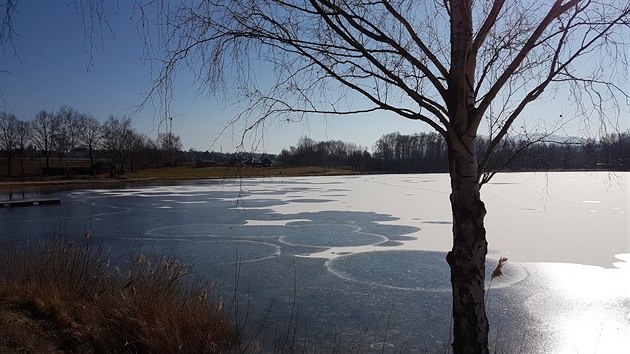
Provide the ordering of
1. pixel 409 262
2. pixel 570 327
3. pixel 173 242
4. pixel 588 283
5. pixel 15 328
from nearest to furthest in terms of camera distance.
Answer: pixel 15 328 → pixel 570 327 → pixel 588 283 → pixel 409 262 → pixel 173 242

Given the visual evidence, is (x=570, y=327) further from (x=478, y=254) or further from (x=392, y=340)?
(x=478, y=254)

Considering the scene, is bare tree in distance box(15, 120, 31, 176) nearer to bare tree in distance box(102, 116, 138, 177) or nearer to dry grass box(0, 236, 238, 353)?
bare tree in distance box(102, 116, 138, 177)

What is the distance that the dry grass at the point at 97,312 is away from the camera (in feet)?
12.9

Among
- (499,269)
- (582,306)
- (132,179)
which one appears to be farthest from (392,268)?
(132,179)

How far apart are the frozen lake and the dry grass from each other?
3.46 feet

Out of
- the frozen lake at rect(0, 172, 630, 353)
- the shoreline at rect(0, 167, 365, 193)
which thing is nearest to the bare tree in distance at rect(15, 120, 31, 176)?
the shoreline at rect(0, 167, 365, 193)

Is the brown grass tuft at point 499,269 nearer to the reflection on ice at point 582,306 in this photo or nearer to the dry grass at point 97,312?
the reflection on ice at point 582,306

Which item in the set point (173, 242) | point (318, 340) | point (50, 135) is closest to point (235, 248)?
point (173, 242)

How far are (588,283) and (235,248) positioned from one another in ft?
24.4

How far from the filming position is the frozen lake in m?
5.57

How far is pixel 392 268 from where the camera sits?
29.2 ft

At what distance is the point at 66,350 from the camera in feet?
12.5

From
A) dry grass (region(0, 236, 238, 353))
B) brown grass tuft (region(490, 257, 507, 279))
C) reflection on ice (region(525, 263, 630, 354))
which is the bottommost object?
reflection on ice (region(525, 263, 630, 354))

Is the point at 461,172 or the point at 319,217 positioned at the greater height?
the point at 461,172
